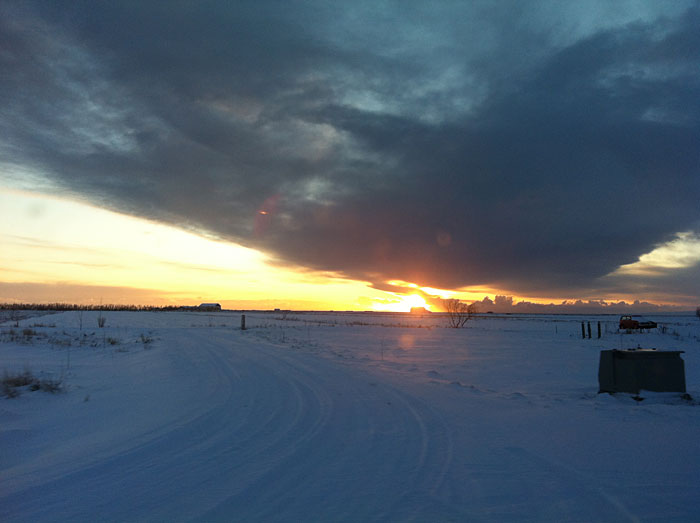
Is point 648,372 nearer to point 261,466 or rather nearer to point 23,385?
point 261,466

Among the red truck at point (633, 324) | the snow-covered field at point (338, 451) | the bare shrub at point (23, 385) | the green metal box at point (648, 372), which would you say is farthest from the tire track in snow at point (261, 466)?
the red truck at point (633, 324)

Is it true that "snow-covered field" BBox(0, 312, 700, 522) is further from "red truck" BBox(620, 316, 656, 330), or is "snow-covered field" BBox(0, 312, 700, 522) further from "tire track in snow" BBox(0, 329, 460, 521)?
"red truck" BBox(620, 316, 656, 330)

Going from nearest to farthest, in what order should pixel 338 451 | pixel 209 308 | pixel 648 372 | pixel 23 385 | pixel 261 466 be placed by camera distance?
pixel 261 466
pixel 338 451
pixel 23 385
pixel 648 372
pixel 209 308

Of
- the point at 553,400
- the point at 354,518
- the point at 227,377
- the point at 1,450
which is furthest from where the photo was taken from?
the point at 227,377

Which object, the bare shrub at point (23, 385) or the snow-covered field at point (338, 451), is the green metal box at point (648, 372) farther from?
the bare shrub at point (23, 385)

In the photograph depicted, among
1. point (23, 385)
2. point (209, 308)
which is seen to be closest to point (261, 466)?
point (23, 385)

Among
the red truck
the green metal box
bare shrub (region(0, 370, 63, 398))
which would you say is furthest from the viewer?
the red truck

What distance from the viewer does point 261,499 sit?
4.20 meters

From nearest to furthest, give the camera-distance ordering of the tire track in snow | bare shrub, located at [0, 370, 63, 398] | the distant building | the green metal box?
the tire track in snow < bare shrub, located at [0, 370, 63, 398] < the green metal box < the distant building

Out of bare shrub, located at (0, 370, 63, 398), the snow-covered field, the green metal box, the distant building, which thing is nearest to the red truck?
the snow-covered field

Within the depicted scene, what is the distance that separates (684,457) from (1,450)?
354 inches

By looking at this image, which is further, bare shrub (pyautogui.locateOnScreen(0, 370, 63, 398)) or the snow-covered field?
bare shrub (pyautogui.locateOnScreen(0, 370, 63, 398))

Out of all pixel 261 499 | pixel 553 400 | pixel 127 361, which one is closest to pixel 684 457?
pixel 553 400

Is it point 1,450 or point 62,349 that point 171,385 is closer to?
point 1,450
